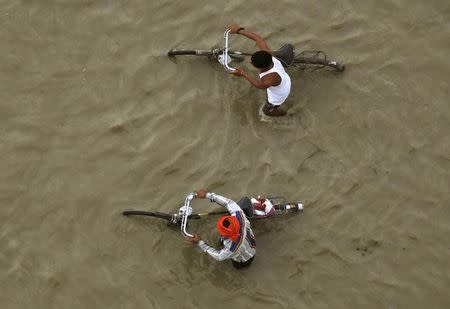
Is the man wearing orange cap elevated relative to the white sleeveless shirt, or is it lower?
lower

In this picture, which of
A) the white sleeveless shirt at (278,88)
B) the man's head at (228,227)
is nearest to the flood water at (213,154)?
the white sleeveless shirt at (278,88)

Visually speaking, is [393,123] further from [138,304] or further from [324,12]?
[138,304]

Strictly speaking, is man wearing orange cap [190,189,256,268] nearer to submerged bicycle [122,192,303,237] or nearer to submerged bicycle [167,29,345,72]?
submerged bicycle [122,192,303,237]

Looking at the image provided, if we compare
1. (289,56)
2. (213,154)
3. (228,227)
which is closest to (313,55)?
(289,56)

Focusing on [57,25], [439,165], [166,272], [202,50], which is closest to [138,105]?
[202,50]

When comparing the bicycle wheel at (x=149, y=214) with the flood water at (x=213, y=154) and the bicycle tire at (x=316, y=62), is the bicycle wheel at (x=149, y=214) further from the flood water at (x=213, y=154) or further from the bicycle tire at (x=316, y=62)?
the bicycle tire at (x=316, y=62)

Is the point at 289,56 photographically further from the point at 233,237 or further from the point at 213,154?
the point at 233,237

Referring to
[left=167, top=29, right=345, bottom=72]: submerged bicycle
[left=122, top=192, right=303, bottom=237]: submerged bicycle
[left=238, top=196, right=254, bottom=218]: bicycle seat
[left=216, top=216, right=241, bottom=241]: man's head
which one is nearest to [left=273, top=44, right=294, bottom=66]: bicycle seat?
[left=167, top=29, right=345, bottom=72]: submerged bicycle
